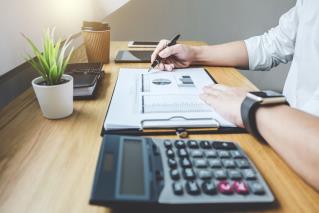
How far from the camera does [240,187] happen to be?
1.34ft

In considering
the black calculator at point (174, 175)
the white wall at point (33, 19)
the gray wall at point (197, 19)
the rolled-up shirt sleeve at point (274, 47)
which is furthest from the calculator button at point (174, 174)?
the gray wall at point (197, 19)

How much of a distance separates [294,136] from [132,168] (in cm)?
27

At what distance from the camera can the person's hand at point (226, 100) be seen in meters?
0.63

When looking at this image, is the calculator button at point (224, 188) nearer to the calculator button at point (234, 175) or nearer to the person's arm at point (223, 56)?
the calculator button at point (234, 175)

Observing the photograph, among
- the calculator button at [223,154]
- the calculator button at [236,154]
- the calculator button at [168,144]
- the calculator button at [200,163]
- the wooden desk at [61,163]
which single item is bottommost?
the wooden desk at [61,163]

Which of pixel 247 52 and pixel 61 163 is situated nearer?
pixel 61 163

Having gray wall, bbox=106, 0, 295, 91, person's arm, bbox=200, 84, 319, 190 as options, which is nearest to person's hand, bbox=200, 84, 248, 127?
person's arm, bbox=200, 84, 319, 190

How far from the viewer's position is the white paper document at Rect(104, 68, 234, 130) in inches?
23.7

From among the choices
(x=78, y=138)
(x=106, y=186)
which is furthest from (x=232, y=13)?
(x=106, y=186)

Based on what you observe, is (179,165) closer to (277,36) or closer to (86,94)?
(86,94)

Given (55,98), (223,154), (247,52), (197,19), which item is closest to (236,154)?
(223,154)

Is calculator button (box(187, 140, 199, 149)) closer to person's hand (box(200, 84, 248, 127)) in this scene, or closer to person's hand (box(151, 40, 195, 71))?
person's hand (box(200, 84, 248, 127))

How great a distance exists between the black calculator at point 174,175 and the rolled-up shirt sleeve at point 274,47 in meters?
0.70

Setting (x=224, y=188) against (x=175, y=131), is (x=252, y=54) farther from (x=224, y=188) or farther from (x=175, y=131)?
(x=224, y=188)
